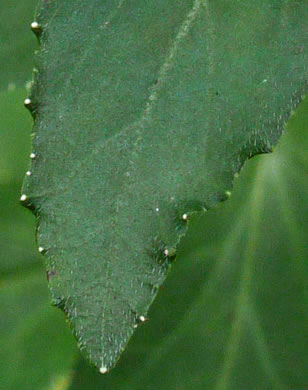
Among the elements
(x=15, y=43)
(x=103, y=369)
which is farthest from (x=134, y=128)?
(x=15, y=43)

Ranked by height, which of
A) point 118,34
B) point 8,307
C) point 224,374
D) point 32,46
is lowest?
point 224,374

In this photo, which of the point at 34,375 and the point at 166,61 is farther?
the point at 34,375

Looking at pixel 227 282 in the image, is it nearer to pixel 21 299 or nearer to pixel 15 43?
pixel 21 299

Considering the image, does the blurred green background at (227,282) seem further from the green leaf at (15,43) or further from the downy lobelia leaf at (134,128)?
the downy lobelia leaf at (134,128)

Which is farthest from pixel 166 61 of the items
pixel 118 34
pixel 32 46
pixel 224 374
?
pixel 224 374

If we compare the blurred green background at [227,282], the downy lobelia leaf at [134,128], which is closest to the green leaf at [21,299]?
the blurred green background at [227,282]

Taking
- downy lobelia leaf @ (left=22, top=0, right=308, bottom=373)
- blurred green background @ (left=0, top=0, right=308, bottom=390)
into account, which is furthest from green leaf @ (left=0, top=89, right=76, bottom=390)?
downy lobelia leaf @ (left=22, top=0, right=308, bottom=373)

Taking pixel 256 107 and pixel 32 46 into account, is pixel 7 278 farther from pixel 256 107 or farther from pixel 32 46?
pixel 256 107
